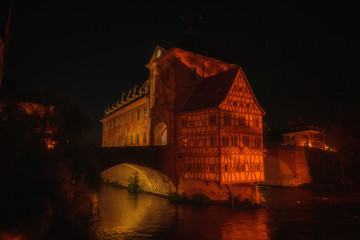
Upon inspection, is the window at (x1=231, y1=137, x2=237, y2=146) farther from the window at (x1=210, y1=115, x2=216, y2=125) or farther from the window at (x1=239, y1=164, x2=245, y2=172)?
the window at (x1=210, y1=115, x2=216, y2=125)

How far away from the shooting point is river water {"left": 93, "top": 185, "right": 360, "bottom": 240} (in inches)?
653

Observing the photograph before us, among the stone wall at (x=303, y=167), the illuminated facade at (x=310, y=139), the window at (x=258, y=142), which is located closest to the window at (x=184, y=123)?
the window at (x=258, y=142)

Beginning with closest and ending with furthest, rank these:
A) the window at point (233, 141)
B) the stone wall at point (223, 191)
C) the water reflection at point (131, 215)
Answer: the water reflection at point (131, 215), the stone wall at point (223, 191), the window at point (233, 141)

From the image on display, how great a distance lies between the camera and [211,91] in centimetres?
2503

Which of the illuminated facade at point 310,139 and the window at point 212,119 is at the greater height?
the illuminated facade at point 310,139

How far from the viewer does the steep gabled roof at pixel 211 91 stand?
23609mm

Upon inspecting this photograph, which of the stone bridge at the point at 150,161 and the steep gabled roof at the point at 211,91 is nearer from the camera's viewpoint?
the stone bridge at the point at 150,161

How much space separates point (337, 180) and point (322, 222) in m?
19.5

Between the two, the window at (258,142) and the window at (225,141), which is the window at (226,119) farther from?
the window at (258,142)

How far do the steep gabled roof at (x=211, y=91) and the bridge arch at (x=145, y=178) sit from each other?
6.58 meters

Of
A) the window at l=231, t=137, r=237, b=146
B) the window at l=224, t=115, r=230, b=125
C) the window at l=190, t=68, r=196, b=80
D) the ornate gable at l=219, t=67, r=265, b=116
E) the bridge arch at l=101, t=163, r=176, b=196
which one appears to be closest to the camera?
the window at l=224, t=115, r=230, b=125

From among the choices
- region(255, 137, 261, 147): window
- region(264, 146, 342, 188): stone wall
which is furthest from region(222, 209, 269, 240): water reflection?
region(264, 146, 342, 188): stone wall

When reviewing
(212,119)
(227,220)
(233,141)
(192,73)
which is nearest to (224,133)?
(233,141)

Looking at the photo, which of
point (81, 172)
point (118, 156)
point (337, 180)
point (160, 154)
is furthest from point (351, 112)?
point (81, 172)
